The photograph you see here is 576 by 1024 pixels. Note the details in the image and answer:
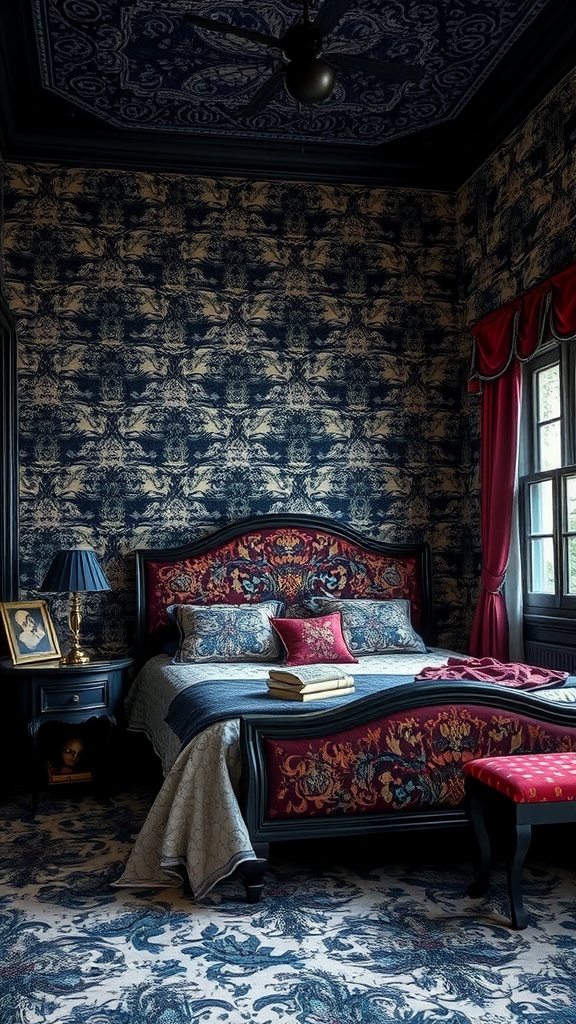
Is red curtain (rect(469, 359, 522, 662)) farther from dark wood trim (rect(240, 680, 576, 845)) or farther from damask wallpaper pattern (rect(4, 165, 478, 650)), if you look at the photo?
dark wood trim (rect(240, 680, 576, 845))

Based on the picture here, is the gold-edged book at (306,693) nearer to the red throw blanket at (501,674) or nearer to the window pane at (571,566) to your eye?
the red throw blanket at (501,674)

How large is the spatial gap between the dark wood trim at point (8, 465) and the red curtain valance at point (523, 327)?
2.89 metres

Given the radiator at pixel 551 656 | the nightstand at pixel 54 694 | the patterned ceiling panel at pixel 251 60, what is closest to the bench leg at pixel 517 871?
the radiator at pixel 551 656

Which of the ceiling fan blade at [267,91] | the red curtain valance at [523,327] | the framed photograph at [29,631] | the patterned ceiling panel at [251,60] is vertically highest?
the patterned ceiling panel at [251,60]

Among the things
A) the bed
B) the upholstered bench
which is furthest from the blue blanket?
the upholstered bench

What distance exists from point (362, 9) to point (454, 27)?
50cm

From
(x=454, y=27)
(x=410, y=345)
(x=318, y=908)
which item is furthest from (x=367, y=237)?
(x=318, y=908)

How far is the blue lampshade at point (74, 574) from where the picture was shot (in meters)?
5.02

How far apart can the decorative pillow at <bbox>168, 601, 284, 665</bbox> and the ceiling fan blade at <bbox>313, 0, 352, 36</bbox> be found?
10.0 feet

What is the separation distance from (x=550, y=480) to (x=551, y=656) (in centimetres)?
101

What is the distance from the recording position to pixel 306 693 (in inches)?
151

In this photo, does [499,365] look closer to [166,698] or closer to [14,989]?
[166,698]

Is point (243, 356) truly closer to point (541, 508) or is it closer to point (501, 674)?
point (541, 508)

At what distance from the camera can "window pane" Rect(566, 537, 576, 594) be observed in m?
5.01
